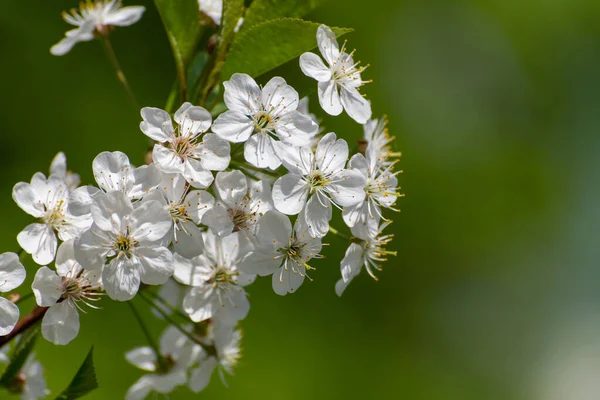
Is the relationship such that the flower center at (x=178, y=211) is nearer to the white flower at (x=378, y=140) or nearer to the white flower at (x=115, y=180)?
the white flower at (x=115, y=180)

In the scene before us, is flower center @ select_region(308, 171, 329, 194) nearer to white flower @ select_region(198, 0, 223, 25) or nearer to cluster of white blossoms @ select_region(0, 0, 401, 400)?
cluster of white blossoms @ select_region(0, 0, 401, 400)

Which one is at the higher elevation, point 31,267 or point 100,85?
point 100,85

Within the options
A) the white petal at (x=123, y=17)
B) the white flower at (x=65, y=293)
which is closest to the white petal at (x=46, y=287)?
the white flower at (x=65, y=293)

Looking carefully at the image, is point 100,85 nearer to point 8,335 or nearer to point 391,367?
point 391,367

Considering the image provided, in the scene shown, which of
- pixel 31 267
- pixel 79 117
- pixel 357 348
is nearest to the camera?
pixel 31 267

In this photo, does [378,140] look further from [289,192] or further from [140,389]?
[140,389]

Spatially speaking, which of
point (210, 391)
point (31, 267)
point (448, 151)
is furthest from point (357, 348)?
point (31, 267)

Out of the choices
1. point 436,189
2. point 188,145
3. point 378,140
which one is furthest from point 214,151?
point 436,189
